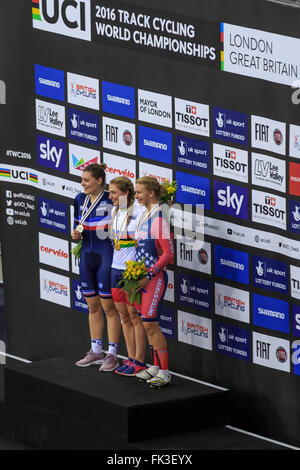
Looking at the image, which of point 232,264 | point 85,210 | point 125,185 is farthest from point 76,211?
point 232,264

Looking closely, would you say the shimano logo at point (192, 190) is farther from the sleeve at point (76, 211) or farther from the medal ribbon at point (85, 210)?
the sleeve at point (76, 211)

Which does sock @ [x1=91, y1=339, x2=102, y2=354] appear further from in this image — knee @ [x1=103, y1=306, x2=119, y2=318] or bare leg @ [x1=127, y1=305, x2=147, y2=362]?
bare leg @ [x1=127, y1=305, x2=147, y2=362]

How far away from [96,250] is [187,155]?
0.93 m

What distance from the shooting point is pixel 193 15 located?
9.53 m

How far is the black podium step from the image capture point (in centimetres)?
916

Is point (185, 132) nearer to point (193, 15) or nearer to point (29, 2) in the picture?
point (193, 15)

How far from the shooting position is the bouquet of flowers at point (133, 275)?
30.6ft

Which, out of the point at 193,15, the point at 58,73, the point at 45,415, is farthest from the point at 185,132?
the point at 45,415

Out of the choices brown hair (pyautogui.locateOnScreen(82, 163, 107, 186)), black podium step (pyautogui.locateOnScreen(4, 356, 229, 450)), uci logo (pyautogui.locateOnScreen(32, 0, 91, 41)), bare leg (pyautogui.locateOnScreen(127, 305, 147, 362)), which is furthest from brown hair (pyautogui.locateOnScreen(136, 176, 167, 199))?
uci logo (pyautogui.locateOnScreen(32, 0, 91, 41))

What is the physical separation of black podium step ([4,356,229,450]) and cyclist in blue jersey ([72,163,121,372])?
0.23 m

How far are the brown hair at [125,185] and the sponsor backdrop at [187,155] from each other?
1.36 feet

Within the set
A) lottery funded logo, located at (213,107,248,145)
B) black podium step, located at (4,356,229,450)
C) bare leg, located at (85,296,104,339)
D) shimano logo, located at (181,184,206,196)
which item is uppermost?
lottery funded logo, located at (213,107,248,145)

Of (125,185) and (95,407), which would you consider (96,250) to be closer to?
(125,185)

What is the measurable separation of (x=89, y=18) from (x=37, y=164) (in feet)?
4.38
